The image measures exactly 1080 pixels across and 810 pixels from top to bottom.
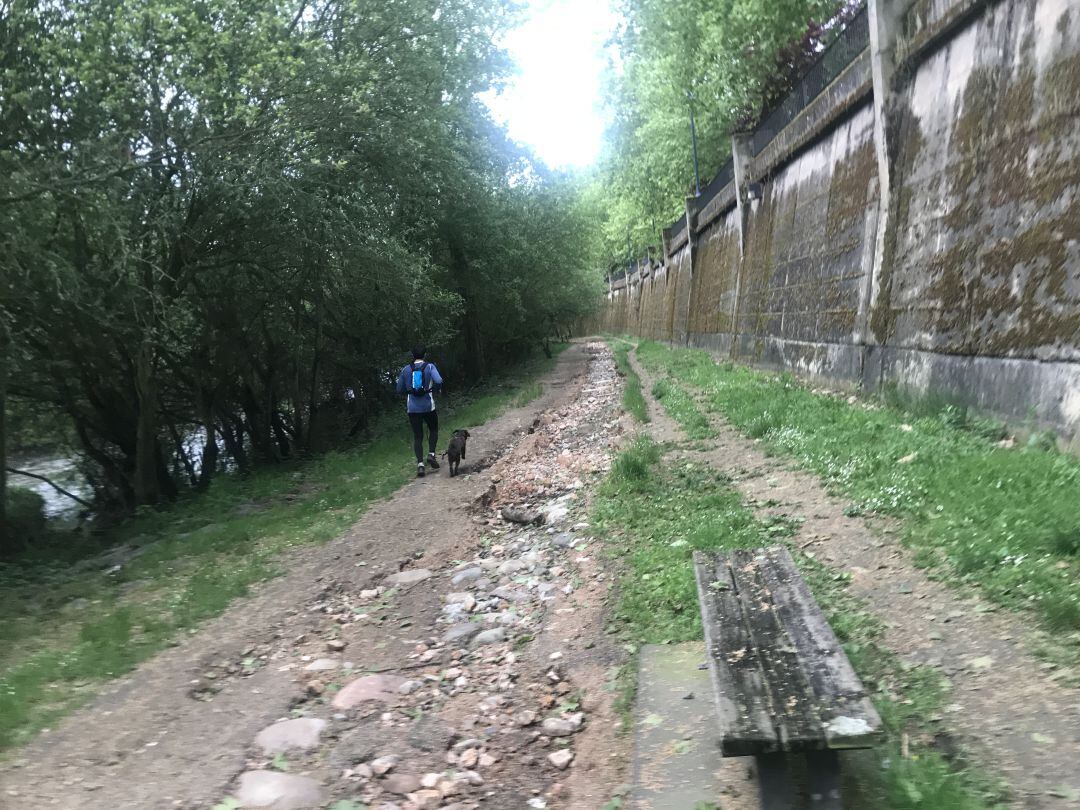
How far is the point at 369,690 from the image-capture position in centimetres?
415

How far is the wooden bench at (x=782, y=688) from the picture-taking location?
7.44 feet

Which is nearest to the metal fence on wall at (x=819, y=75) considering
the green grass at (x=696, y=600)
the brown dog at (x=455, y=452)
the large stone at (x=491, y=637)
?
the green grass at (x=696, y=600)

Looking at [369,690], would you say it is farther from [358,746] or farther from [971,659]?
[971,659]

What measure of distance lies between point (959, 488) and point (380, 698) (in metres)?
4.01

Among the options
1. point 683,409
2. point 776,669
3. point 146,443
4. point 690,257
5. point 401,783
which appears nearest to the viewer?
point 776,669

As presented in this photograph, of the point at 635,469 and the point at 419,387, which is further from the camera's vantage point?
the point at 419,387

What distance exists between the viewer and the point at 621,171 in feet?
118

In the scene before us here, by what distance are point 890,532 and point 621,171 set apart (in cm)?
3406

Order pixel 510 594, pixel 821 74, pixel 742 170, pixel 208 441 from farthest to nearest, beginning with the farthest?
pixel 742 170 → pixel 208 441 → pixel 821 74 → pixel 510 594

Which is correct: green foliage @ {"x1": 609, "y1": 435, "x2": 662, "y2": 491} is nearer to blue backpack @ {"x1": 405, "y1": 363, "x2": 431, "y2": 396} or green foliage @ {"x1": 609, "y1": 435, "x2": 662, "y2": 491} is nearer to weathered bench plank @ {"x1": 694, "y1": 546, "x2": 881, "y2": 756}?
weathered bench plank @ {"x1": 694, "y1": 546, "x2": 881, "y2": 756}

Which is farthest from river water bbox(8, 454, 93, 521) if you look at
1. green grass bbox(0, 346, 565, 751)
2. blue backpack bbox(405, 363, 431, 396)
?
blue backpack bbox(405, 363, 431, 396)

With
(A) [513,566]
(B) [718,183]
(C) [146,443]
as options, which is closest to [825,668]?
(A) [513,566]

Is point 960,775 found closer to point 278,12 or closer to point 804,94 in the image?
point 278,12

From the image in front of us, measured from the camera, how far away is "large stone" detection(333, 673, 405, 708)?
4.04 metres
